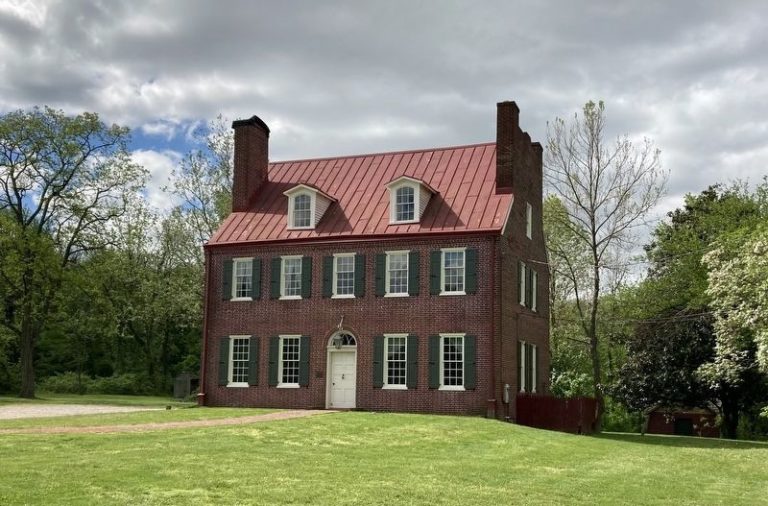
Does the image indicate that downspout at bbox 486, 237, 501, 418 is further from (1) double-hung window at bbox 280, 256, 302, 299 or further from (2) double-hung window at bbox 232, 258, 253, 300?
(2) double-hung window at bbox 232, 258, 253, 300

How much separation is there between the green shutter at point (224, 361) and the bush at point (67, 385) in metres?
17.2

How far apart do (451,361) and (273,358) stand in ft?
19.9

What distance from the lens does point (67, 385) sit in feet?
141

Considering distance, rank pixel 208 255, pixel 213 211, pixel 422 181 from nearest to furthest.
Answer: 1. pixel 422 181
2. pixel 208 255
3. pixel 213 211

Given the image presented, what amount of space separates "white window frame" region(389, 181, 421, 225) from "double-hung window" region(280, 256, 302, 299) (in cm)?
347

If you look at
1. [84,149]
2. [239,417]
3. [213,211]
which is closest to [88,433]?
[239,417]

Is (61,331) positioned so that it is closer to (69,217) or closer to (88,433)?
(69,217)

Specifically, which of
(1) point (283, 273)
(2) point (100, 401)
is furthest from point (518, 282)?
(2) point (100, 401)

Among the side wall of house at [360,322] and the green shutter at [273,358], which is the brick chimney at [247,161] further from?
the green shutter at [273,358]

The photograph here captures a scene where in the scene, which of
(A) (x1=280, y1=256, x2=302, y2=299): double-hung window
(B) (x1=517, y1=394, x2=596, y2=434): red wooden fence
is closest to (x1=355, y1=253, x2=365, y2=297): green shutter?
(A) (x1=280, y1=256, x2=302, y2=299): double-hung window

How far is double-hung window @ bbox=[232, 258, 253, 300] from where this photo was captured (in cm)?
2869

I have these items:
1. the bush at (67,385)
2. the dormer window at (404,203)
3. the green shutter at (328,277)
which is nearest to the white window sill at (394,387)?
the green shutter at (328,277)

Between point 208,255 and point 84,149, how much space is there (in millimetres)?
11452

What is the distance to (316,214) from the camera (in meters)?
28.4
